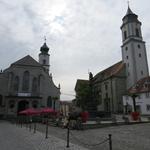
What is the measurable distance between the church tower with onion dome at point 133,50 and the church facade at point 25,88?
2203 cm

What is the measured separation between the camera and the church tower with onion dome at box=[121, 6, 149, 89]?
55031mm

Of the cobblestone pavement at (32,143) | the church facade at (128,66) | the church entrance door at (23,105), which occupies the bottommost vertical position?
the cobblestone pavement at (32,143)

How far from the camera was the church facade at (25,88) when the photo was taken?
5059 cm

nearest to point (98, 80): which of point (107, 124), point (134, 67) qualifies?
point (134, 67)

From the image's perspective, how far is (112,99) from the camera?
189 ft

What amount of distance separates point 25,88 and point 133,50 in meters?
32.4

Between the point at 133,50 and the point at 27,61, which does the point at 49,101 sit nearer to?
the point at 27,61

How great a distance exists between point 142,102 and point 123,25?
25.5m

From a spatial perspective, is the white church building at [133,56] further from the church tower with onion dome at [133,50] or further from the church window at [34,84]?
the church window at [34,84]

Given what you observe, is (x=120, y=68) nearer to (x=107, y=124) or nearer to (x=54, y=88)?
(x=54, y=88)

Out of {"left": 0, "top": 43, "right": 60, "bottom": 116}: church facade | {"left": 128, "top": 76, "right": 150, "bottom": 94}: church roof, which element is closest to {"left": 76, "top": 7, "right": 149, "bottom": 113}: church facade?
{"left": 128, "top": 76, "right": 150, "bottom": 94}: church roof

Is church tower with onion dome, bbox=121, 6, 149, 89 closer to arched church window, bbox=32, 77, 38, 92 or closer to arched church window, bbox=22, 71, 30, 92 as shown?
arched church window, bbox=32, 77, 38, 92

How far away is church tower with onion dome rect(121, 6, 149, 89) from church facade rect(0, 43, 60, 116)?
72.3 feet

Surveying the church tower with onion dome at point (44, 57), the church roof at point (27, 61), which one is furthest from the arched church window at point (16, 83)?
the church tower with onion dome at point (44, 57)
